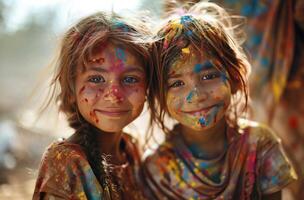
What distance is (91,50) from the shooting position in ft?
5.47

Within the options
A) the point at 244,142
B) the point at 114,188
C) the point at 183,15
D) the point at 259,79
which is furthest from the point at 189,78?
the point at 259,79

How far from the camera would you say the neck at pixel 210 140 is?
1.92 m

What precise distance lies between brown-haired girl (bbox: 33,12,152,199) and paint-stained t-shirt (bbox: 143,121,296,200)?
0.24 meters

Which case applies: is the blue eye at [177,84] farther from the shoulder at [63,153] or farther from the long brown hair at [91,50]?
the shoulder at [63,153]

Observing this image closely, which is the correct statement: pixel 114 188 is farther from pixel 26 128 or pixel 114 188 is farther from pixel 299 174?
pixel 26 128

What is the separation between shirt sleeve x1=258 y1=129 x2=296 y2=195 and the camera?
1816 millimetres

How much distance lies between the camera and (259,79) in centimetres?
255

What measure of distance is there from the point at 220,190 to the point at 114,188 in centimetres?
42

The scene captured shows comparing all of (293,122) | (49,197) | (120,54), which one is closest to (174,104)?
(120,54)

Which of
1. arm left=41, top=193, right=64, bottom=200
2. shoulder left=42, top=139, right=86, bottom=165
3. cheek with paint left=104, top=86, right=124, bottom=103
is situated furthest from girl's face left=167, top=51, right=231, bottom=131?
arm left=41, top=193, right=64, bottom=200

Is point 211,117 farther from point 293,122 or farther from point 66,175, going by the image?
point 293,122

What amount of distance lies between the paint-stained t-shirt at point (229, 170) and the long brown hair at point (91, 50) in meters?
0.29

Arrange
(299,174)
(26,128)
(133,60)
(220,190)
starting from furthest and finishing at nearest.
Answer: (26,128)
(299,174)
(220,190)
(133,60)

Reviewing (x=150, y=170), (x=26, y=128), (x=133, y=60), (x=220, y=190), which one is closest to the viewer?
(x=133, y=60)
